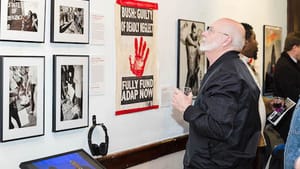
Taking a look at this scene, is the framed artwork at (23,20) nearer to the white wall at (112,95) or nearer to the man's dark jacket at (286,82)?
the white wall at (112,95)

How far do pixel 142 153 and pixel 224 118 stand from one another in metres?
0.91

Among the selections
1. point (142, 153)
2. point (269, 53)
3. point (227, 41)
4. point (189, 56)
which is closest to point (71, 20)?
point (227, 41)

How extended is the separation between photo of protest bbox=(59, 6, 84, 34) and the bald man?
2.55ft

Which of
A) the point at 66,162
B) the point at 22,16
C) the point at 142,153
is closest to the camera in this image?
the point at 22,16

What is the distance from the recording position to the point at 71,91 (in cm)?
276

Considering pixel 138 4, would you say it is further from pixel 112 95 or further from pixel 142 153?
pixel 142 153

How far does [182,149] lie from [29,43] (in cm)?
188

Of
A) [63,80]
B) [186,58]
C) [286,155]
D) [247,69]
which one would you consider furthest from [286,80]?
[286,155]

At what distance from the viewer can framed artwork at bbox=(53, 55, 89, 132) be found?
2.66 m

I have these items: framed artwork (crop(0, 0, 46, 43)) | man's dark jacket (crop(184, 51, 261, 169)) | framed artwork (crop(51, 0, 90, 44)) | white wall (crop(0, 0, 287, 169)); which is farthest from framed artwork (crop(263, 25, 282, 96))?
framed artwork (crop(0, 0, 46, 43))

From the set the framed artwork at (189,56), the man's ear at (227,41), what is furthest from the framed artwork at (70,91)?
the framed artwork at (189,56)

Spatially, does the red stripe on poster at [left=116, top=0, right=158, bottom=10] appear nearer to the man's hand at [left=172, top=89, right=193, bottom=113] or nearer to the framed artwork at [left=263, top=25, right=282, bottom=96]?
the man's hand at [left=172, top=89, right=193, bottom=113]

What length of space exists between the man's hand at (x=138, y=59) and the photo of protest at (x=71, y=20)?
58 centimetres

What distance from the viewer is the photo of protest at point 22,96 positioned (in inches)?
94.4
